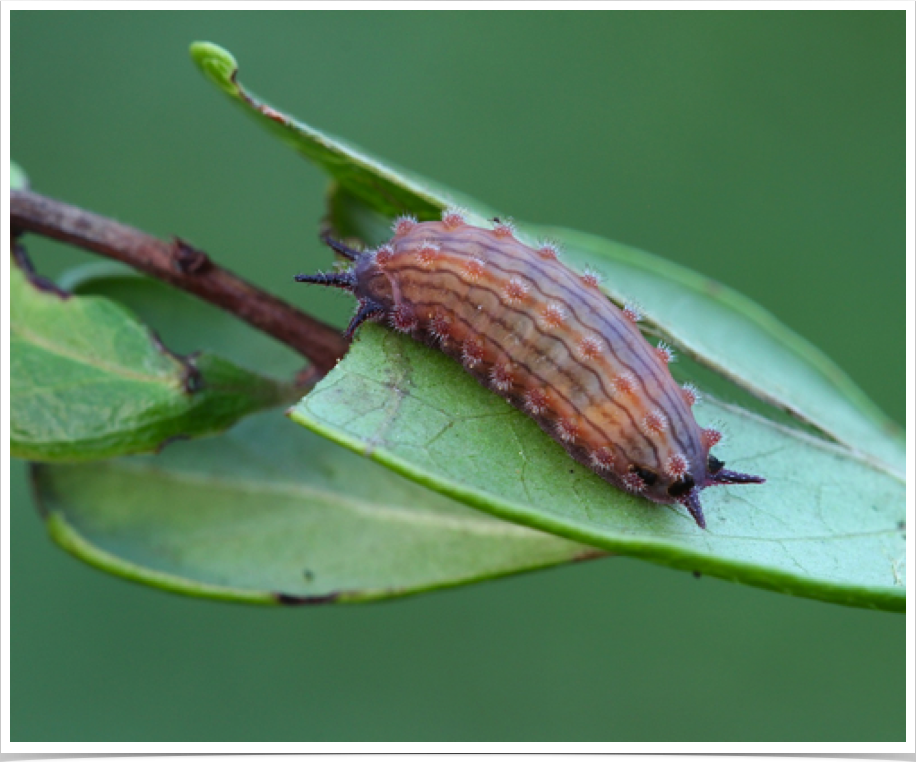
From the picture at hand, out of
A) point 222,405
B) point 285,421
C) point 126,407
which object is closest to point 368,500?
point 285,421

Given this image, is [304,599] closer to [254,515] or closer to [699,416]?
[254,515]

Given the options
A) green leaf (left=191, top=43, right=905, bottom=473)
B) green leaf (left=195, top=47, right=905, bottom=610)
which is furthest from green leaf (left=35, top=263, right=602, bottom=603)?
green leaf (left=191, top=43, right=905, bottom=473)

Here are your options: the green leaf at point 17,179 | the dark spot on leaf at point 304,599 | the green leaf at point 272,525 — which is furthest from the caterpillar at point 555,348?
the green leaf at point 17,179

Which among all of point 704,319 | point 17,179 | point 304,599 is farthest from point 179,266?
point 704,319

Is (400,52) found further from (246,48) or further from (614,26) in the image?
(614,26)

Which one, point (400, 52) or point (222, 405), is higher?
point (400, 52)

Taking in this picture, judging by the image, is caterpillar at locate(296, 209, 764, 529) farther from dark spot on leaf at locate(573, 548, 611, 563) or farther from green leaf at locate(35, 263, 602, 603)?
green leaf at locate(35, 263, 602, 603)

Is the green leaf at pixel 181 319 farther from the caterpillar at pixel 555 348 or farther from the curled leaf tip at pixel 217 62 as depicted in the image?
the curled leaf tip at pixel 217 62
